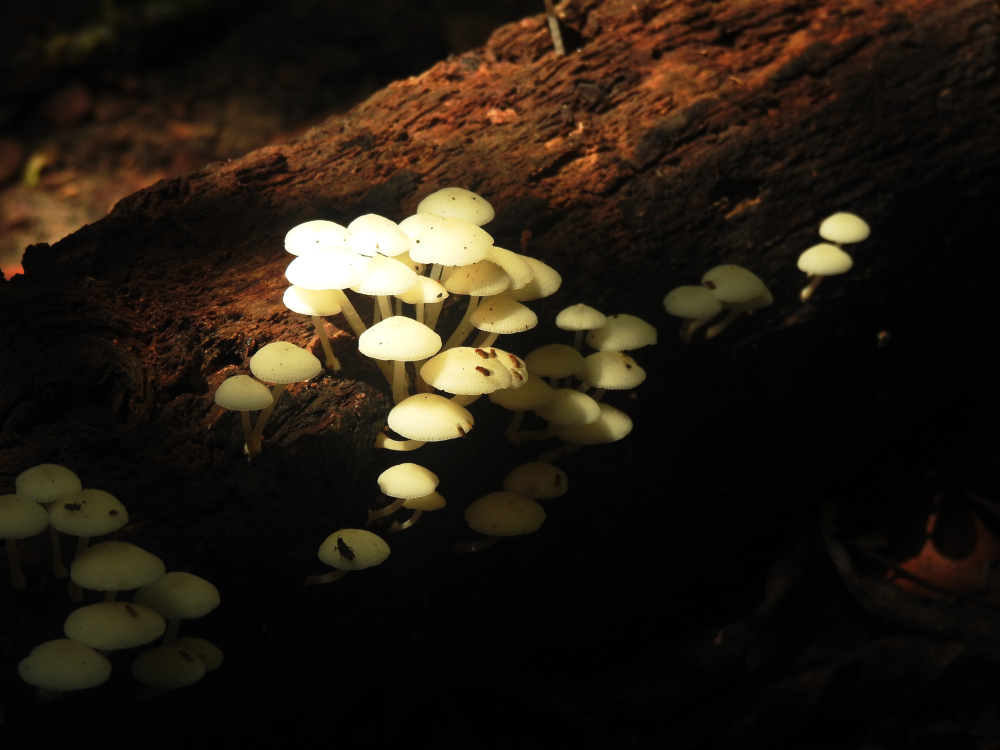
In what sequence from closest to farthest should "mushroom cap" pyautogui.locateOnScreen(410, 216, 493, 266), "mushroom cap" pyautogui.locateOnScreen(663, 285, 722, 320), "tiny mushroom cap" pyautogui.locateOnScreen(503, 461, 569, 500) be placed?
1. "mushroom cap" pyautogui.locateOnScreen(410, 216, 493, 266)
2. "tiny mushroom cap" pyautogui.locateOnScreen(503, 461, 569, 500)
3. "mushroom cap" pyautogui.locateOnScreen(663, 285, 722, 320)

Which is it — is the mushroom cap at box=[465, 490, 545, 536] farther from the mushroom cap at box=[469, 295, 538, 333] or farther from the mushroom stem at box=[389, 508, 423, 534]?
the mushroom cap at box=[469, 295, 538, 333]

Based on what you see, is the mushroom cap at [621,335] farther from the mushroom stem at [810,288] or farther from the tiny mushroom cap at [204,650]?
the tiny mushroom cap at [204,650]

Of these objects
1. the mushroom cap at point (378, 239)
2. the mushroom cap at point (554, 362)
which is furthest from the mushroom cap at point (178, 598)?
the mushroom cap at point (554, 362)

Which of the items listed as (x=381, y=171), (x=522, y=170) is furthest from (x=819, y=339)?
(x=381, y=171)

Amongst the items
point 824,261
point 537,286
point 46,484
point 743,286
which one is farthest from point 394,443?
point 824,261

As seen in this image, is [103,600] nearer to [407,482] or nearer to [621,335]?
[407,482]

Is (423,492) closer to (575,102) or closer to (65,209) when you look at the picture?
(575,102)

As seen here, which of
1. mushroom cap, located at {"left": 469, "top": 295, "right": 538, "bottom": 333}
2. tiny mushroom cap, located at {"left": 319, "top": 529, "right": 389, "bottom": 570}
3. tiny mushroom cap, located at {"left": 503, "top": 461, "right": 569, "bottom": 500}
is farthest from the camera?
tiny mushroom cap, located at {"left": 503, "top": 461, "right": 569, "bottom": 500}

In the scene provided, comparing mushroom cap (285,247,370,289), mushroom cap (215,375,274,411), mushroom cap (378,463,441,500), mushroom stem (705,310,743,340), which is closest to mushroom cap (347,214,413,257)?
mushroom cap (285,247,370,289)
